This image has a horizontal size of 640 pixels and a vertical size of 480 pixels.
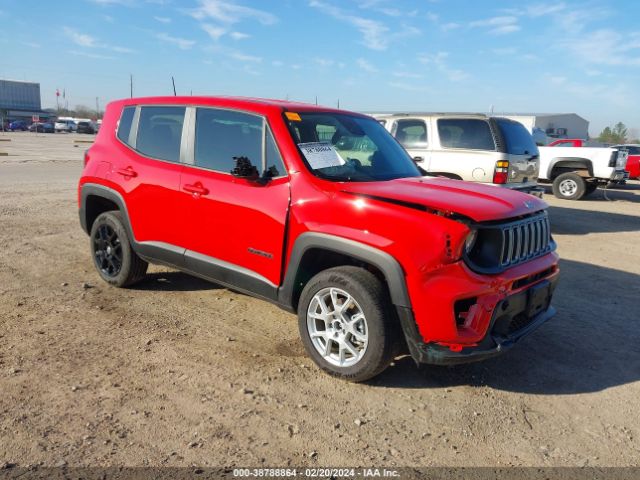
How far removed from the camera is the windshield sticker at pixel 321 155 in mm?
3783

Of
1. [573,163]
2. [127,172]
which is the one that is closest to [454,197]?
[127,172]

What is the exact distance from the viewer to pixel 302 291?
12.2 ft

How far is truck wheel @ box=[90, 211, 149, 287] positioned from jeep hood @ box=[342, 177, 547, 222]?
2.54 metres

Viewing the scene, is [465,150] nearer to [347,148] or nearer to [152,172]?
[347,148]

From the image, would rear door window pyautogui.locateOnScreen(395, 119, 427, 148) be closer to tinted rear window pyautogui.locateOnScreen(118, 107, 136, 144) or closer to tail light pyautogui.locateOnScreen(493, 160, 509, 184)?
tail light pyautogui.locateOnScreen(493, 160, 509, 184)

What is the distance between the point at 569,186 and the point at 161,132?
529 inches

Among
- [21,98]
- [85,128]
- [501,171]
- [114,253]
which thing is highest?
[21,98]

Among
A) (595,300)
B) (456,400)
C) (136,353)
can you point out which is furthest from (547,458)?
(595,300)

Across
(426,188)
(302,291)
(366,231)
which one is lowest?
(302,291)

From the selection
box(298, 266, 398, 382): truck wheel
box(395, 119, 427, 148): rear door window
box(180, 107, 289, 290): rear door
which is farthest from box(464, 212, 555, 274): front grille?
box(395, 119, 427, 148): rear door window

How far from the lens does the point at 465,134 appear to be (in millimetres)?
8977

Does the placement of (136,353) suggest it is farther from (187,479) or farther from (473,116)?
(473,116)

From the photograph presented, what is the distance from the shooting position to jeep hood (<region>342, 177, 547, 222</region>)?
3178 millimetres

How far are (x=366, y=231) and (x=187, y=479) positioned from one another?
172 cm
